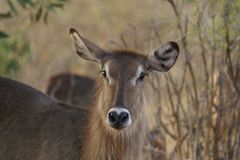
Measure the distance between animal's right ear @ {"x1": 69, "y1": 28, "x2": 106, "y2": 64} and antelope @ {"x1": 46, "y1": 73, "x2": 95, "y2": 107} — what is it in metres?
4.32

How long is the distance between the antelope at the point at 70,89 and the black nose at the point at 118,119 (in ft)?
16.2

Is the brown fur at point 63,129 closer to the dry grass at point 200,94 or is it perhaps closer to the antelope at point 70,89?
the dry grass at point 200,94

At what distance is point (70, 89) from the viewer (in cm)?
1168

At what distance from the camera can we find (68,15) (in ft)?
63.0

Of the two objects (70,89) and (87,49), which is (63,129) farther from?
(70,89)

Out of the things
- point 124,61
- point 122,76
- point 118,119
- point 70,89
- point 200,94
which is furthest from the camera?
point 70,89

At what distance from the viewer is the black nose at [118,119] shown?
636 centimetres

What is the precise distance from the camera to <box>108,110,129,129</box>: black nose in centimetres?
636

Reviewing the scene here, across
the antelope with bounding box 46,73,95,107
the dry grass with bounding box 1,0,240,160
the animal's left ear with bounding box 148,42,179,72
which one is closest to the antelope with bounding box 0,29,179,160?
the animal's left ear with bounding box 148,42,179,72

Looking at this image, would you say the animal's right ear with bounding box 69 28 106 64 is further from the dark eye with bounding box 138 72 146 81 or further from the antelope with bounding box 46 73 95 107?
the antelope with bounding box 46 73 95 107

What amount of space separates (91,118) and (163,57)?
0.84 meters

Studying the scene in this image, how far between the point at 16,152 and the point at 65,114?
1.83 feet

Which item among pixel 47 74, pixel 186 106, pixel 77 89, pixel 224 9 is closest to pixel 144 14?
pixel 47 74

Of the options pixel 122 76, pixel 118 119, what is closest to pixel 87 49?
pixel 122 76
